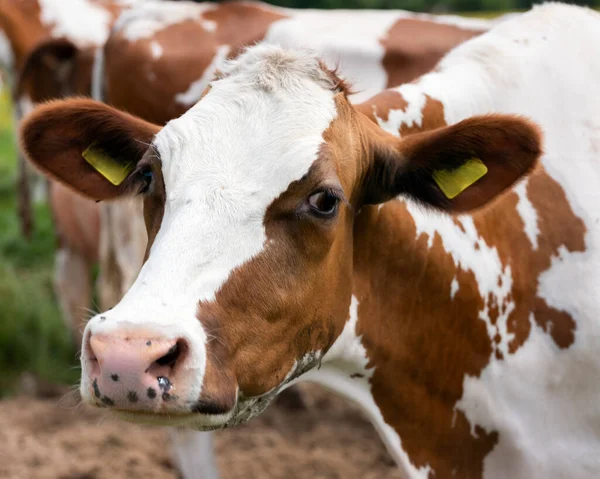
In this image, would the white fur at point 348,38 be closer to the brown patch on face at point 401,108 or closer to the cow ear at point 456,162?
the brown patch on face at point 401,108

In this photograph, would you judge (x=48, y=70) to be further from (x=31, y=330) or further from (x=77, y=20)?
(x=31, y=330)

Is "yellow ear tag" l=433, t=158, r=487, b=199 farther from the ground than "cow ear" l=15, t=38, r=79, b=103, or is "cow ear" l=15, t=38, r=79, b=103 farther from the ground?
"yellow ear tag" l=433, t=158, r=487, b=199

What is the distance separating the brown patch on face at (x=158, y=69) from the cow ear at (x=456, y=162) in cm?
246

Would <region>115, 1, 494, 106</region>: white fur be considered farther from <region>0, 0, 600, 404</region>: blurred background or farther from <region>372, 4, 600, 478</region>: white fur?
<region>372, 4, 600, 478</region>: white fur

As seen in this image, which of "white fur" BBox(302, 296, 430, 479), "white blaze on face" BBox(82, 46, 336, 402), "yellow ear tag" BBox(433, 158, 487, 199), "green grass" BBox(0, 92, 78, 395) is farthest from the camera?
"green grass" BBox(0, 92, 78, 395)

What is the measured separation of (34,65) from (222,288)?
430 centimetres

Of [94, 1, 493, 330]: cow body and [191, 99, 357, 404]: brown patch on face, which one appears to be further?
[94, 1, 493, 330]: cow body

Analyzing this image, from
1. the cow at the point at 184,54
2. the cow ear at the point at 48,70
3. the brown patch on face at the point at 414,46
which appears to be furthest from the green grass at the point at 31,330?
the brown patch on face at the point at 414,46

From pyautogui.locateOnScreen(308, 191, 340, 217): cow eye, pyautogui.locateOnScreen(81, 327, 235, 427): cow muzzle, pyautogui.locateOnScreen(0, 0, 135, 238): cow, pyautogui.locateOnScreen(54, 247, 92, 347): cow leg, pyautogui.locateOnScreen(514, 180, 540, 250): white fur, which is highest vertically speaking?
pyautogui.locateOnScreen(308, 191, 340, 217): cow eye

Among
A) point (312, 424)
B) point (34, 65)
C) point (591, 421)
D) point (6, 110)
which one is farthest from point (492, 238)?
point (6, 110)

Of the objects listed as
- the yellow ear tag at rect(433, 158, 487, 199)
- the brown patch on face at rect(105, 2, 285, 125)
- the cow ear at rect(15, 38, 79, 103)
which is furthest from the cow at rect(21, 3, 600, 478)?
the cow ear at rect(15, 38, 79, 103)

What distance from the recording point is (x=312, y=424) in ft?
18.3

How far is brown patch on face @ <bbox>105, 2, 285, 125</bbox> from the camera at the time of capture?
4.96 metres

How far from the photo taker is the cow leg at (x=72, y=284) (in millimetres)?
6463
